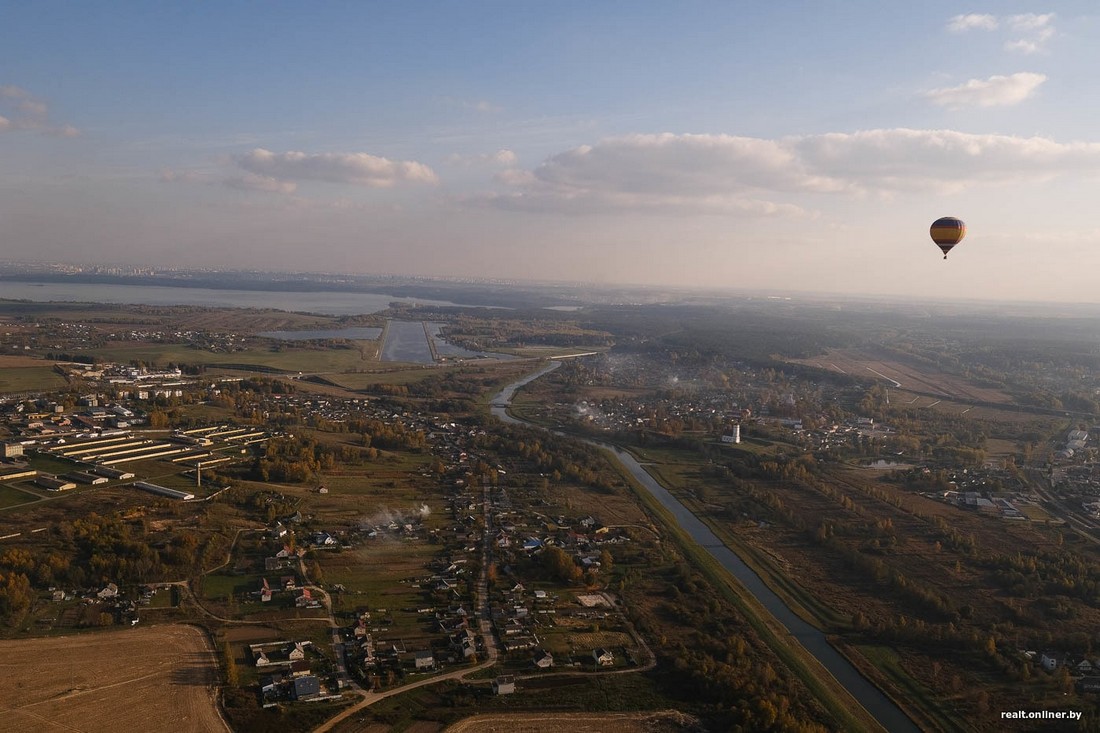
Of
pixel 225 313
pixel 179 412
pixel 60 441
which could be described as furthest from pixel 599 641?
pixel 225 313

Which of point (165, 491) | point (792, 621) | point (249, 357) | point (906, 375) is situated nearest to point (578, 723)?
point (792, 621)

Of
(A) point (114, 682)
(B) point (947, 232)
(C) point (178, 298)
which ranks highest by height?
(B) point (947, 232)

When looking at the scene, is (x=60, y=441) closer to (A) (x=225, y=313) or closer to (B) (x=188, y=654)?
(B) (x=188, y=654)

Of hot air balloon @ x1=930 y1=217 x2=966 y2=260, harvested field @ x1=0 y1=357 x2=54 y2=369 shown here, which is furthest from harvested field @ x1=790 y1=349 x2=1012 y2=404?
harvested field @ x1=0 y1=357 x2=54 y2=369

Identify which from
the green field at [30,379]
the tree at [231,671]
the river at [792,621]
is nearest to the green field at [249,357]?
the green field at [30,379]

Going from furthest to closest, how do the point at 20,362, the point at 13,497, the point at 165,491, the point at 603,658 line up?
1. the point at 20,362
2. the point at 165,491
3. the point at 13,497
4. the point at 603,658

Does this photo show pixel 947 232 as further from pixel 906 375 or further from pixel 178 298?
pixel 178 298

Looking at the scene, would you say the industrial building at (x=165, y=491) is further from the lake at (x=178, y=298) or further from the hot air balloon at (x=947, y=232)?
the lake at (x=178, y=298)
